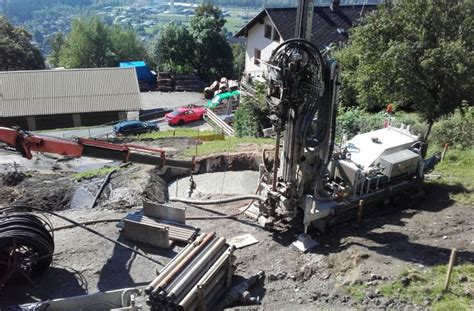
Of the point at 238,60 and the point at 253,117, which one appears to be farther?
the point at 238,60

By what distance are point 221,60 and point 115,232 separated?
41866 millimetres

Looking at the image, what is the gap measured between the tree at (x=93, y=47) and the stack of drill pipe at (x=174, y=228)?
163 feet

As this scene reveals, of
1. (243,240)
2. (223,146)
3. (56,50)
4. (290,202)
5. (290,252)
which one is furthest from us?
(56,50)

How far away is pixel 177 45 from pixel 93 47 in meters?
13.3

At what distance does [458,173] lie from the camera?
16406mm

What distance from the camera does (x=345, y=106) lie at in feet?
90.0

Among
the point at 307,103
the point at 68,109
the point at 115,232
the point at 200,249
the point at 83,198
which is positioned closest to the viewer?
the point at 200,249

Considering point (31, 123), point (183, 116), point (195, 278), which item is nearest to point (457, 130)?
point (195, 278)

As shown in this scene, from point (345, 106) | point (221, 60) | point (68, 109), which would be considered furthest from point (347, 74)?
point (221, 60)

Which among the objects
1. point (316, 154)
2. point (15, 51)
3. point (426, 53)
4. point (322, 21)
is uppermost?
point (322, 21)

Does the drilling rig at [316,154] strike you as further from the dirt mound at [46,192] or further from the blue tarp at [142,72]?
the blue tarp at [142,72]

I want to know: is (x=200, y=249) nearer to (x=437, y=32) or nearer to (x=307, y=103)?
(x=307, y=103)

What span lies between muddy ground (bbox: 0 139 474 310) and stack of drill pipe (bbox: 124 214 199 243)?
13.8 inches

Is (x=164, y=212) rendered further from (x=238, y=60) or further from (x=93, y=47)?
(x=238, y=60)
